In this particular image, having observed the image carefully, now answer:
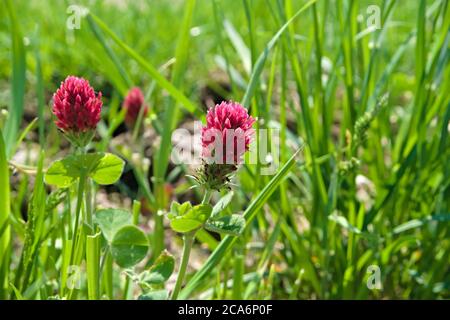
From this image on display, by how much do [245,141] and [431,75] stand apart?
0.60 metres

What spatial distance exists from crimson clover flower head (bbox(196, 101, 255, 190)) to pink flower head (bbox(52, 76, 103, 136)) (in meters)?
0.14

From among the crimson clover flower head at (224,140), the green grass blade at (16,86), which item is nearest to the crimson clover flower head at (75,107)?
the crimson clover flower head at (224,140)

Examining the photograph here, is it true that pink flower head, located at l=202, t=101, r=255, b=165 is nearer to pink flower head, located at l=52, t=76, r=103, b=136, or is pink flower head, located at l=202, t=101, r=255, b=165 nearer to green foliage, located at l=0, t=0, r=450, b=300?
green foliage, located at l=0, t=0, r=450, b=300

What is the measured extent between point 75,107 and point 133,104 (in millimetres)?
587

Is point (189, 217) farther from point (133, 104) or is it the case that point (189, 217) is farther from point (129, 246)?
point (133, 104)

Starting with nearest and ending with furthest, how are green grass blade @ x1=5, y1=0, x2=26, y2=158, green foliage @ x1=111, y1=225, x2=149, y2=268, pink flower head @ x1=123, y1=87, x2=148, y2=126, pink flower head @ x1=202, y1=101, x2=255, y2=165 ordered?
A: pink flower head @ x1=202, y1=101, x2=255, y2=165 < green foliage @ x1=111, y1=225, x2=149, y2=268 < green grass blade @ x1=5, y1=0, x2=26, y2=158 < pink flower head @ x1=123, y1=87, x2=148, y2=126

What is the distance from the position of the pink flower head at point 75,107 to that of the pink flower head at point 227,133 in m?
0.14

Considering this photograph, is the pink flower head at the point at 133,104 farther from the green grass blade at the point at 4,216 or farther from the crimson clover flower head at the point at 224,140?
the crimson clover flower head at the point at 224,140

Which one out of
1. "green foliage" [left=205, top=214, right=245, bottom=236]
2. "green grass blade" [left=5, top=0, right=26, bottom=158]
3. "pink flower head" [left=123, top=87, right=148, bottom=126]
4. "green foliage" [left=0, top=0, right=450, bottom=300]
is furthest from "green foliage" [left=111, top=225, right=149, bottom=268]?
"pink flower head" [left=123, top=87, right=148, bottom=126]

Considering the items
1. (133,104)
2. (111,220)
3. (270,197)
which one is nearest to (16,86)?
(133,104)

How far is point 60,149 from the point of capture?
1866 mm

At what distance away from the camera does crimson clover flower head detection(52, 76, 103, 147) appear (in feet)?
2.93

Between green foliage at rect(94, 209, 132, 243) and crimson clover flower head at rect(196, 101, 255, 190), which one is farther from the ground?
crimson clover flower head at rect(196, 101, 255, 190)
